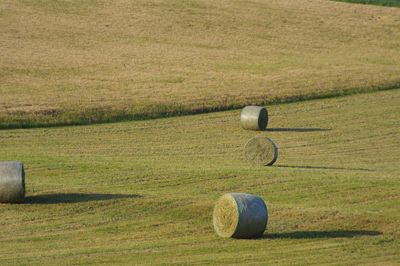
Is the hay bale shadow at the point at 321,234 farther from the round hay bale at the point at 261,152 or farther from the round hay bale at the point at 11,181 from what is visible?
the round hay bale at the point at 261,152

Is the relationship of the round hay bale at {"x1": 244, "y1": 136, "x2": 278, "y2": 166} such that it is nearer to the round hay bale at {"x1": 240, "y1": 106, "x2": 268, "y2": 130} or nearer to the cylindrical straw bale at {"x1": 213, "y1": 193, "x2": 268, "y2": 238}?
the round hay bale at {"x1": 240, "y1": 106, "x2": 268, "y2": 130}

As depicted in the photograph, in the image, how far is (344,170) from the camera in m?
28.6

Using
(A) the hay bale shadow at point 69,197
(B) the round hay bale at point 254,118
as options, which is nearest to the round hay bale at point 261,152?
(A) the hay bale shadow at point 69,197

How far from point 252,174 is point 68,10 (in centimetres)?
3539

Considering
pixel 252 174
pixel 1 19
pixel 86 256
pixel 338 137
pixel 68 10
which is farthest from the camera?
pixel 68 10

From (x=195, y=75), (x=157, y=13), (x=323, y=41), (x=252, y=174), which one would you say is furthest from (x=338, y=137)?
(x=157, y=13)

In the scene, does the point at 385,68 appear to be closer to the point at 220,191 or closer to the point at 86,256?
the point at 220,191

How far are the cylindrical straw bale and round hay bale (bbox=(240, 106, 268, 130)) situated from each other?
16.1 m

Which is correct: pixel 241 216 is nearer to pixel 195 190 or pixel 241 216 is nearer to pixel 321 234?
pixel 321 234

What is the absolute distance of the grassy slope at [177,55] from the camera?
135 feet

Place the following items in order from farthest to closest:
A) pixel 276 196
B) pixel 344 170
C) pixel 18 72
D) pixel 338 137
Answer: pixel 18 72
pixel 338 137
pixel 344 170
pixel 276 196

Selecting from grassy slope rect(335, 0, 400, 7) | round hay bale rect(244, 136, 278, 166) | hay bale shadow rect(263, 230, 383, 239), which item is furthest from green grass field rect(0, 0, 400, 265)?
grassy slope rect(335, 0, 400, 7)

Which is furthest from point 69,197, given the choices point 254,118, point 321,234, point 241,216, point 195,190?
point 254,118

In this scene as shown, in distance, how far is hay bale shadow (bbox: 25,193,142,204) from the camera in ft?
78.7
